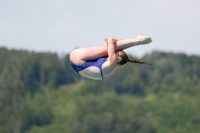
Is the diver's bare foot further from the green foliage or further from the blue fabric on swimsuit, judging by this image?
the green foliage

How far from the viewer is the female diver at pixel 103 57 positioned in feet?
46.5

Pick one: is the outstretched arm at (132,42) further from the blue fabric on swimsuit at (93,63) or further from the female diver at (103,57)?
the blue fabric on swimsuit at (93,63)

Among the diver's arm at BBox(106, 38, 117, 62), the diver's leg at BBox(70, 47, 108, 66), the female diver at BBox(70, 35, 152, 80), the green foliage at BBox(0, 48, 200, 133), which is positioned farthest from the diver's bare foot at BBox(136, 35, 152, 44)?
the green foliage at BBox(0, 48, 200, 133)

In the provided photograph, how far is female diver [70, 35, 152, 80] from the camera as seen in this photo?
558 inches

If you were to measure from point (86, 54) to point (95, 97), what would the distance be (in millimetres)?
95701

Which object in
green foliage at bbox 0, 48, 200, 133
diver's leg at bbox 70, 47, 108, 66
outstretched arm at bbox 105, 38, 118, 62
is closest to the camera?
outstretched arm at bbox 105, 38, 118, 62

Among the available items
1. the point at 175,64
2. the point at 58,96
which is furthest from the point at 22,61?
the point at 175,64

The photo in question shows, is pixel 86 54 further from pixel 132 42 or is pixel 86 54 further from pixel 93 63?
pixel 132 42

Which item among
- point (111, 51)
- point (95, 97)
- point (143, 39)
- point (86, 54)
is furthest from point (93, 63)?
point (95, 97)

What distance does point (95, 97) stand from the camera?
109875 millimetres

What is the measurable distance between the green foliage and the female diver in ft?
254

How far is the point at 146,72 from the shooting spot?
377ft

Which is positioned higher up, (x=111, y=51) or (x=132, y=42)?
(x=132, y=42)


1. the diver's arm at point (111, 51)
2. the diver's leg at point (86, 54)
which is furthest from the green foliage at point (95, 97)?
the diver's arm at point (111, 51)
